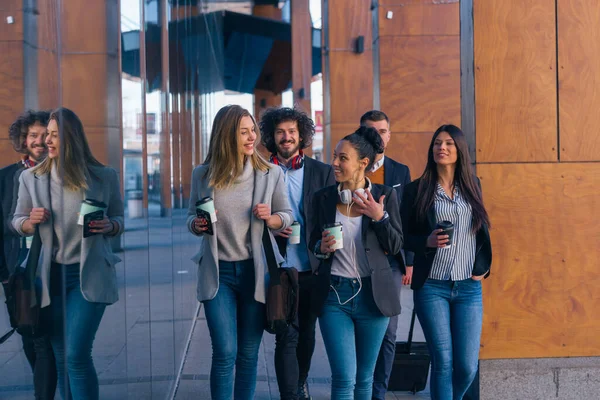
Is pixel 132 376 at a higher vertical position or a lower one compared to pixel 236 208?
lower

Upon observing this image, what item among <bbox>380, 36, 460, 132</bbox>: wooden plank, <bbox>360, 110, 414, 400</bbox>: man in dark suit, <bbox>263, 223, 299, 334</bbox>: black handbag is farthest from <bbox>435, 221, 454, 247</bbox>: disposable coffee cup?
<bbox>380, 36, 460, 132</bbox>: wooden plank

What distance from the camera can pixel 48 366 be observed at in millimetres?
2260

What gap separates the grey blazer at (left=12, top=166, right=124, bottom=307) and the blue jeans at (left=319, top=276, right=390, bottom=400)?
1334mm

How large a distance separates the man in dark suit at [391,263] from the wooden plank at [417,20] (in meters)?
7.64

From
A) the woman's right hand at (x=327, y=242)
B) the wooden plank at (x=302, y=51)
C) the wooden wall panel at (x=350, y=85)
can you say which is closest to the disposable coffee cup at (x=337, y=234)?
the woman's right hand at (x=327, y=242)

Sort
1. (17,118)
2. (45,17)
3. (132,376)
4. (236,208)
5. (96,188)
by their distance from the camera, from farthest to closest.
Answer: (236,208)
(132,376)
(96,188)
(45,17)
(17,118)

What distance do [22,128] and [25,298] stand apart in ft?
1.41

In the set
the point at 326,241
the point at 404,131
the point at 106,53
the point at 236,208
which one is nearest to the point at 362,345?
the point at 326,241

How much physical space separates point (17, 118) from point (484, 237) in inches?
126

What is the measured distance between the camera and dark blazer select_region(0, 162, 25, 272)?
190cm

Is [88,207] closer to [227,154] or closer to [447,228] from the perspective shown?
[227,154]

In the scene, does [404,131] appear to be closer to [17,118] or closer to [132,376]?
[132,376]

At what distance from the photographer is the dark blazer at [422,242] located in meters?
4.55

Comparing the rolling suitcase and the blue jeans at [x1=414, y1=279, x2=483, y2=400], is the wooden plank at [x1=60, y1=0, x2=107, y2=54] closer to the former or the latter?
the blue jeans at [x1=414, y1=279, x2=483, y2=400]
